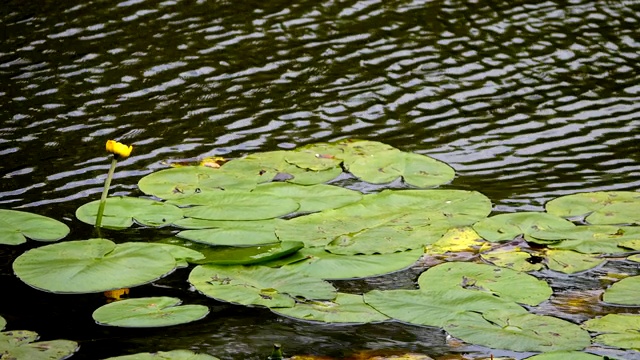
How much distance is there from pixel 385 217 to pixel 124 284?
121 centimetres

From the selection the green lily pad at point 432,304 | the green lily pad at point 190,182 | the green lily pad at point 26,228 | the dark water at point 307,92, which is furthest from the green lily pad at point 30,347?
the green lily pad at point 190,182

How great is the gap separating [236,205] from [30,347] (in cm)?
135

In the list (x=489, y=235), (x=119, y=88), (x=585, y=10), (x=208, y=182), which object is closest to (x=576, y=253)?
(x=489, y=235)

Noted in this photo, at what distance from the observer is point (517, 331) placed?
11.2 ft

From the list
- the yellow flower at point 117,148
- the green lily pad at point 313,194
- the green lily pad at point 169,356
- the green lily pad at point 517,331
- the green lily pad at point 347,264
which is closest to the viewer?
the green lily pad at point 169,356

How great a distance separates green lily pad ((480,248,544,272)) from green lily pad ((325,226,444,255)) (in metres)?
0.25

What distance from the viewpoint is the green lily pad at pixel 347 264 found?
3879 mm

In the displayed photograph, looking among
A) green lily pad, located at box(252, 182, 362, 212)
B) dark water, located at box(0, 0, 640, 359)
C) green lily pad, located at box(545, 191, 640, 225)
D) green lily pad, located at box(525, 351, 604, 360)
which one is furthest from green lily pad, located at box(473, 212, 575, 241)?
green lily pad, located at box(525, 351, 604, 360)

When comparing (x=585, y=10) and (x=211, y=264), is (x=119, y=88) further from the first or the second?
(x=585, y=10)


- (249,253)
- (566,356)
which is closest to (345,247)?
(249,253)

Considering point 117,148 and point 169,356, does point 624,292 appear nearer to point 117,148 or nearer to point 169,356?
point 169,356

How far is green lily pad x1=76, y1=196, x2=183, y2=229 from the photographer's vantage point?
14.0 feet

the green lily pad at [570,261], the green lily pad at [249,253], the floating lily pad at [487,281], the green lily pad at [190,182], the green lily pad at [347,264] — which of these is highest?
the green lily pad at [190,182]

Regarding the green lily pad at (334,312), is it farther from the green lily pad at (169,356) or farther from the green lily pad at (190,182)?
the green lily pad at (190,182)
